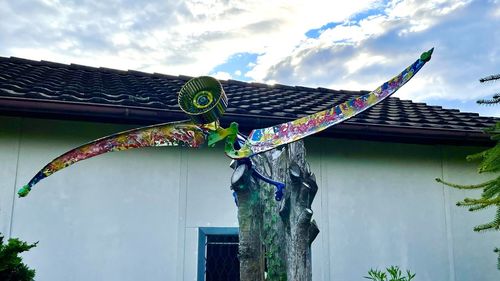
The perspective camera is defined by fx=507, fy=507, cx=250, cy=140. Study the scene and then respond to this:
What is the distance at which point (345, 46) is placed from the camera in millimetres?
8109

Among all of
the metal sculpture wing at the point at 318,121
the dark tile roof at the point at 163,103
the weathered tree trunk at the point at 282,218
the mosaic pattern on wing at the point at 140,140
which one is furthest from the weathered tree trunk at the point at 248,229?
the dark tile roof at the point at 163,103

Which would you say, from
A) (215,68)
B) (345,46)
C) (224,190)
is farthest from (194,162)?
(345,46)

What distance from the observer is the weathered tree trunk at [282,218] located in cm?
268

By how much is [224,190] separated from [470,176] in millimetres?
3562

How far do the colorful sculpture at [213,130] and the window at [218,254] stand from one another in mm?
3273

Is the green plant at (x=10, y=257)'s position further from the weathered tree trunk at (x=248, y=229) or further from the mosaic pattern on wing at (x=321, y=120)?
the mosaic pattern on wing at (x=321, y=120)

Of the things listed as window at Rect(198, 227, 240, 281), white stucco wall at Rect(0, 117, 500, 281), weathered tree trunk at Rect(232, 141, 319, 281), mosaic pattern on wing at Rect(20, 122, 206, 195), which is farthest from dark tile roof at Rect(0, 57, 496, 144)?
weathered tree trunk at Rect(232, 141, 319, 281)

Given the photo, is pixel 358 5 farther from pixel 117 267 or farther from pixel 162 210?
pixel 117 267

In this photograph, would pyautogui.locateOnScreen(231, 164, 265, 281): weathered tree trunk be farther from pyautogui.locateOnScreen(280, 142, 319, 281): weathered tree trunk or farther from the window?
the window

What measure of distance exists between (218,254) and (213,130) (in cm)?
349

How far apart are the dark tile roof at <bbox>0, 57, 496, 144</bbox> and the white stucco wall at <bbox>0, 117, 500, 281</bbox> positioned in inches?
13.5

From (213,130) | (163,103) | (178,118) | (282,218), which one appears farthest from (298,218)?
(163,103)

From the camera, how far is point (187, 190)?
19.6 feet

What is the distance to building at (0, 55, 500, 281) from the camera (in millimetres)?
5527
